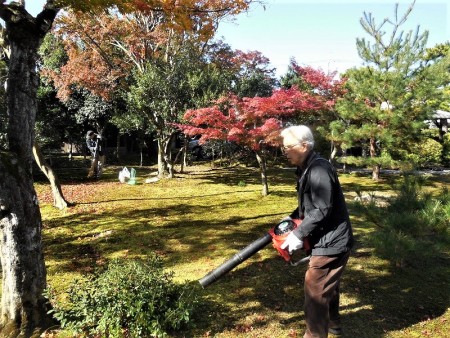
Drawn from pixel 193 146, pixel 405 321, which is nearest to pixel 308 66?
pixel 193 146

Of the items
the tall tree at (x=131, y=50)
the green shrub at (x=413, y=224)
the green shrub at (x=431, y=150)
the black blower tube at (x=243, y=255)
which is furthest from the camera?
the green shrub at (x=431, y=150)

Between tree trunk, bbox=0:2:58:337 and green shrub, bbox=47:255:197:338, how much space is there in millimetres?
384

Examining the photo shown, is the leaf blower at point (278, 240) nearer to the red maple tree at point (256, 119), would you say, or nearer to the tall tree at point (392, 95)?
the red maple tree at point (256, 119)

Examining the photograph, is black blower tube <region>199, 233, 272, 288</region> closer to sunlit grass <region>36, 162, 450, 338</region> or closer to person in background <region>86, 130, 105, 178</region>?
sunlit grass <region>36, 162, 450, 338</region>

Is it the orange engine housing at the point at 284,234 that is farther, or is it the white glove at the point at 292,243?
the orange engine housing at the point at 284,234

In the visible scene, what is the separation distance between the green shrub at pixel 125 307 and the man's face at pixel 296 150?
2.05 metres

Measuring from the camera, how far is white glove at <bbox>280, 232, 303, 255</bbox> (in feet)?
9.63

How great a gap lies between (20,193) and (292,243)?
281 centimetres

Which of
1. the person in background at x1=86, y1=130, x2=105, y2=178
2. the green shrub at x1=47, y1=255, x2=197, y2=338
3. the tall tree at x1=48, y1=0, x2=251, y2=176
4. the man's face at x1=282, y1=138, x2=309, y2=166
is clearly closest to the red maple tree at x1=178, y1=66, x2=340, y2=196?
the tall tree at x1=48, y1=0, x2=251, y2=176

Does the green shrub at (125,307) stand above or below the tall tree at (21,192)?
below

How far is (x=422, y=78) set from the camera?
1243 centimetres

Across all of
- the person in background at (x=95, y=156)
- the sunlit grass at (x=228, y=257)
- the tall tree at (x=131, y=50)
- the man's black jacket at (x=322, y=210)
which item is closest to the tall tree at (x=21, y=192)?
the sunlit grass at (x=228, y=257)

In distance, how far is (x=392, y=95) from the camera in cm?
1186

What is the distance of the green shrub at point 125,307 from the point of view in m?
3.60
